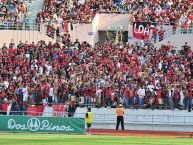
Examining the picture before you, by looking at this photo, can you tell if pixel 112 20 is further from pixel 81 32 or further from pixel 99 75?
pixel 99 75

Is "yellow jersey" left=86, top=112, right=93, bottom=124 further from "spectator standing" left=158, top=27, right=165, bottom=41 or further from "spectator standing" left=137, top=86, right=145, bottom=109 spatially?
"spectator standing" left=158, top=27, right=165, bottom=41

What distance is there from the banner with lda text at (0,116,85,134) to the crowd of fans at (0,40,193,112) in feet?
16.6

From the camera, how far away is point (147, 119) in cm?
4869

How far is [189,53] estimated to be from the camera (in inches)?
2072

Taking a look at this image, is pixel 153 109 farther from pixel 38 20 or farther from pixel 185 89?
pixel 38 20

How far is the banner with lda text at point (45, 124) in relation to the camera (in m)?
44.7

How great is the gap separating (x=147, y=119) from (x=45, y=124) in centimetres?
637

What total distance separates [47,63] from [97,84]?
15.5ft

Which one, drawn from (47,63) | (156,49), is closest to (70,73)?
(47,63)

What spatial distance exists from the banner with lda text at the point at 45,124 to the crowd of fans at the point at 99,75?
505 centimetres

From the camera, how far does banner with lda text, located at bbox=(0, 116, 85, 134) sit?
4472cm

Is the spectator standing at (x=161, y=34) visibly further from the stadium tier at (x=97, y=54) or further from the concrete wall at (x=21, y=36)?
the concrete wall at (x=21, y=36)

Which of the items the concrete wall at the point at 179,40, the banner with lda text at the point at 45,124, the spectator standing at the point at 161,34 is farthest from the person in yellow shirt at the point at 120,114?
the spectator standing at the point at 161,34

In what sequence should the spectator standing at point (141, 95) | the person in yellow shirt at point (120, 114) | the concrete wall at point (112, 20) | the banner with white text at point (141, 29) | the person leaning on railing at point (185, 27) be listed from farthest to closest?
1. the concrete wall at point (112, 20)
2. the banner with white text at point (141, 29)
3. the person leaning on railing at point (185, 27)
4. the spectator standing at point (141, 95)
5. the person in yellow shirt at point (120, 114)
